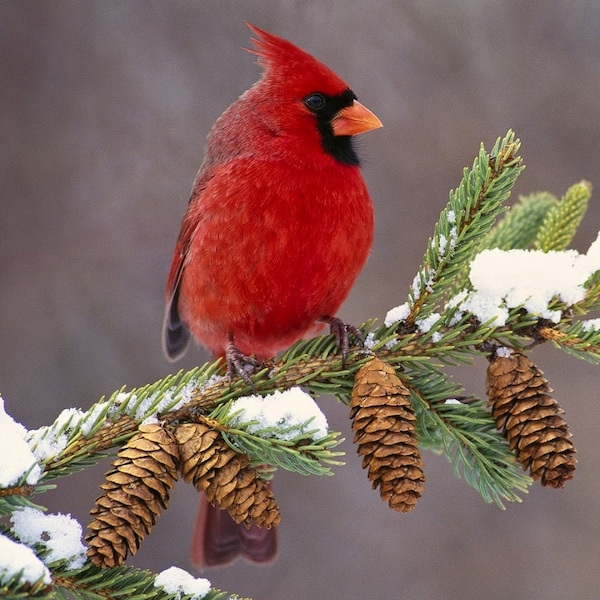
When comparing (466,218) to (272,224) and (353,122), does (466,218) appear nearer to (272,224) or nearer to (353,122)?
(272,224)

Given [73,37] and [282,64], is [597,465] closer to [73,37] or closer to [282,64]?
[282,64]

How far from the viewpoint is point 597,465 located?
2920 millimetres

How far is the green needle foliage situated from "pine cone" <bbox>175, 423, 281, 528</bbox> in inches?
0.9

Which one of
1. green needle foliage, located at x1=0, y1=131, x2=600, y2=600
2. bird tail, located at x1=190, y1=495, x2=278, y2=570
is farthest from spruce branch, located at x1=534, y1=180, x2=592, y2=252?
bird tail, located at x1=190, y1=495, x2=278, y2=570

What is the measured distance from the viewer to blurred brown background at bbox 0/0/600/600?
2857mm

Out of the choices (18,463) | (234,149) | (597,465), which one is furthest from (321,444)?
(597,465)

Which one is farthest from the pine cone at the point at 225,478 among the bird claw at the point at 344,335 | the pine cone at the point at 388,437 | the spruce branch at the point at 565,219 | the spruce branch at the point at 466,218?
the spruce branch at the point at 565,219

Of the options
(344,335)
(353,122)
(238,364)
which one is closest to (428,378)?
(344,335)

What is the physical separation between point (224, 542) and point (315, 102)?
3.31 feet

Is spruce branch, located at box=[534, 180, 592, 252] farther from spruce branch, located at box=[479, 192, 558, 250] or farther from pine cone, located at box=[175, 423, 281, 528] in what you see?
pine cone, located at box=[175, 423, 281, 528]

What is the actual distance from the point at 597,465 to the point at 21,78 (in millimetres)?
2639

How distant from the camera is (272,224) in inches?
61.0

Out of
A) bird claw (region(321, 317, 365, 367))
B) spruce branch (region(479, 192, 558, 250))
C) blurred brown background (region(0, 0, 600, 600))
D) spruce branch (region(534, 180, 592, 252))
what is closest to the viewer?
bird claw (region(321, 317, 365, 367))

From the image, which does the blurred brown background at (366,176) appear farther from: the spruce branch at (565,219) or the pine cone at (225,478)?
the pine cone at (225,478)
